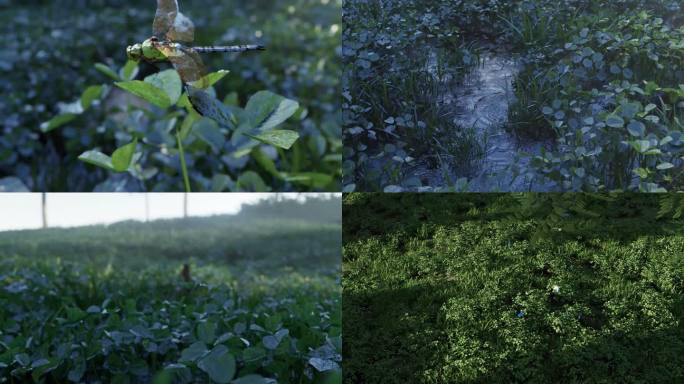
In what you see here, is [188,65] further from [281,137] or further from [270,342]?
[270,342]

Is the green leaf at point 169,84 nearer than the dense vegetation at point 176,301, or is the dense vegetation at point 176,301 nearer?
the green leaf at point 169,84

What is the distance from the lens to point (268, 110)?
3.91 ft

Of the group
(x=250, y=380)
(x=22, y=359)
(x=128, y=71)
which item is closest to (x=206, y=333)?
(x=250, y=380)

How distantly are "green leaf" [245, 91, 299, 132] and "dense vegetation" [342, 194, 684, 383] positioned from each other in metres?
0.78

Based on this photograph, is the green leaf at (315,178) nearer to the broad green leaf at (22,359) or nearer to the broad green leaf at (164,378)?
the broad green leaf at (164,378)

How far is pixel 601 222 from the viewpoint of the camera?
1.93 meters

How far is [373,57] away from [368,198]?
1.48 ft

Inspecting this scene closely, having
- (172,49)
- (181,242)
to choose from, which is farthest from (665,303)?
(181,242)

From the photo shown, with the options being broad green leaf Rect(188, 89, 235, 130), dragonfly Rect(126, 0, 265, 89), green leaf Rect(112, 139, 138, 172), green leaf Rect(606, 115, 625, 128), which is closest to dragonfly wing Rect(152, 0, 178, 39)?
dragonfly Rect(126, 0, 265, 89)

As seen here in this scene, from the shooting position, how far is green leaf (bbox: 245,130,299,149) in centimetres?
99

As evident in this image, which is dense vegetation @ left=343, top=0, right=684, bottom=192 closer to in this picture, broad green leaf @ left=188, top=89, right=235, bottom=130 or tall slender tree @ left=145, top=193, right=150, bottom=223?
tall slender tree @ left=145, top=193, right=150, bottom=223

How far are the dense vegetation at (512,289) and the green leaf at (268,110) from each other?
779 mm

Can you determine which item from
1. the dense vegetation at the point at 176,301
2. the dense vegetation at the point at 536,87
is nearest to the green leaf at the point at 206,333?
the dense vegetation at the point at 176,301

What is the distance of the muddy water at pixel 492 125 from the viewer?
1.89m
